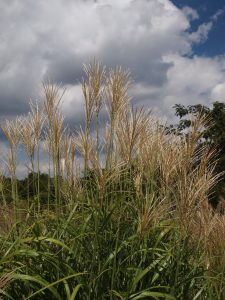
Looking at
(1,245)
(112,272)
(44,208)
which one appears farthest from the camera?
(44,208)

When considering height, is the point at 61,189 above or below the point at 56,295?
above

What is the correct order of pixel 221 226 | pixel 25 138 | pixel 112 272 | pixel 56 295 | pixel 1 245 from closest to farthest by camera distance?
pixel 56 295
pixel 112 272
pixel 1 245
pixel 25 138
pixel 221 226

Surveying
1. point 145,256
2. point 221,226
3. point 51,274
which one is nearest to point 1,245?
point 51,274

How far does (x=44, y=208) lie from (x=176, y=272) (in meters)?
1.56

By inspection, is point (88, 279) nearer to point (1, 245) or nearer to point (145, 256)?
point (145, 256)

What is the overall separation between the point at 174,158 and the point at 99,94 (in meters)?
0.71

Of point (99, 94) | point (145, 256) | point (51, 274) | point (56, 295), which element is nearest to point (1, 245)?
point (51, 274)

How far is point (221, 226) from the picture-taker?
17.7ft

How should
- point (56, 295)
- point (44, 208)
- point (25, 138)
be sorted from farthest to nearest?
point (44, 208), point (25, 138), point (56, 295)

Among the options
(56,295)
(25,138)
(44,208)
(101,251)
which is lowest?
(56,295)

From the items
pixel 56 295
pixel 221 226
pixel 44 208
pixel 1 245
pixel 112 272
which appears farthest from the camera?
pixel 221 226

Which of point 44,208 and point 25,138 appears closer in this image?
point 25,138

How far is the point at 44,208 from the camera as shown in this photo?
16.0 ft

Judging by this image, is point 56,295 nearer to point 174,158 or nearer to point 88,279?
point 88,279
